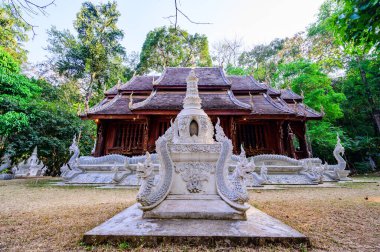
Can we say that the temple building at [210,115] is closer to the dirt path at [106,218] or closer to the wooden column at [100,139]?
the wooden column at [100,139]

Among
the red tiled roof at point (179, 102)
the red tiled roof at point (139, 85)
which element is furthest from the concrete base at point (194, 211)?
the red tiled roof at point (139, 85)

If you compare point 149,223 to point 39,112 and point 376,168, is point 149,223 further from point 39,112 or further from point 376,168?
point 376,168

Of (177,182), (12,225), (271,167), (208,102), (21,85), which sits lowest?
(12,225)

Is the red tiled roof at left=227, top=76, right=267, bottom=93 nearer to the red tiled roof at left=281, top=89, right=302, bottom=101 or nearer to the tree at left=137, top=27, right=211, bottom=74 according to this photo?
the red tiled roof at left=281, top=89, right=302, bottom=101

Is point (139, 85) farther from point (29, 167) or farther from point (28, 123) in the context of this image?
point (29, 167)

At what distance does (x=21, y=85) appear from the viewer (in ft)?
44.9

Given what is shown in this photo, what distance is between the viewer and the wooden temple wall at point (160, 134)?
1227 cm

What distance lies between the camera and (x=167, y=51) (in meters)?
27.8

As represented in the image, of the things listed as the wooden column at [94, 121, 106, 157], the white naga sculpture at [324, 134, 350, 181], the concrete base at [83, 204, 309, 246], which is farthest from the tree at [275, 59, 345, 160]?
the concrete base at [83, 204, 309, 246]

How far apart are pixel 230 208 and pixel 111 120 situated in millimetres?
11743

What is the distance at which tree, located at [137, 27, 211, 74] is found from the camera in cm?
2769

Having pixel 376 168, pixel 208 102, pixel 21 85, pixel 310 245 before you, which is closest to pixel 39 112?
pixel 21 85

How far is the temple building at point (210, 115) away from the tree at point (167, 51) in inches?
539

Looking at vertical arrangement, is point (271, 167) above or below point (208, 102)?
below
